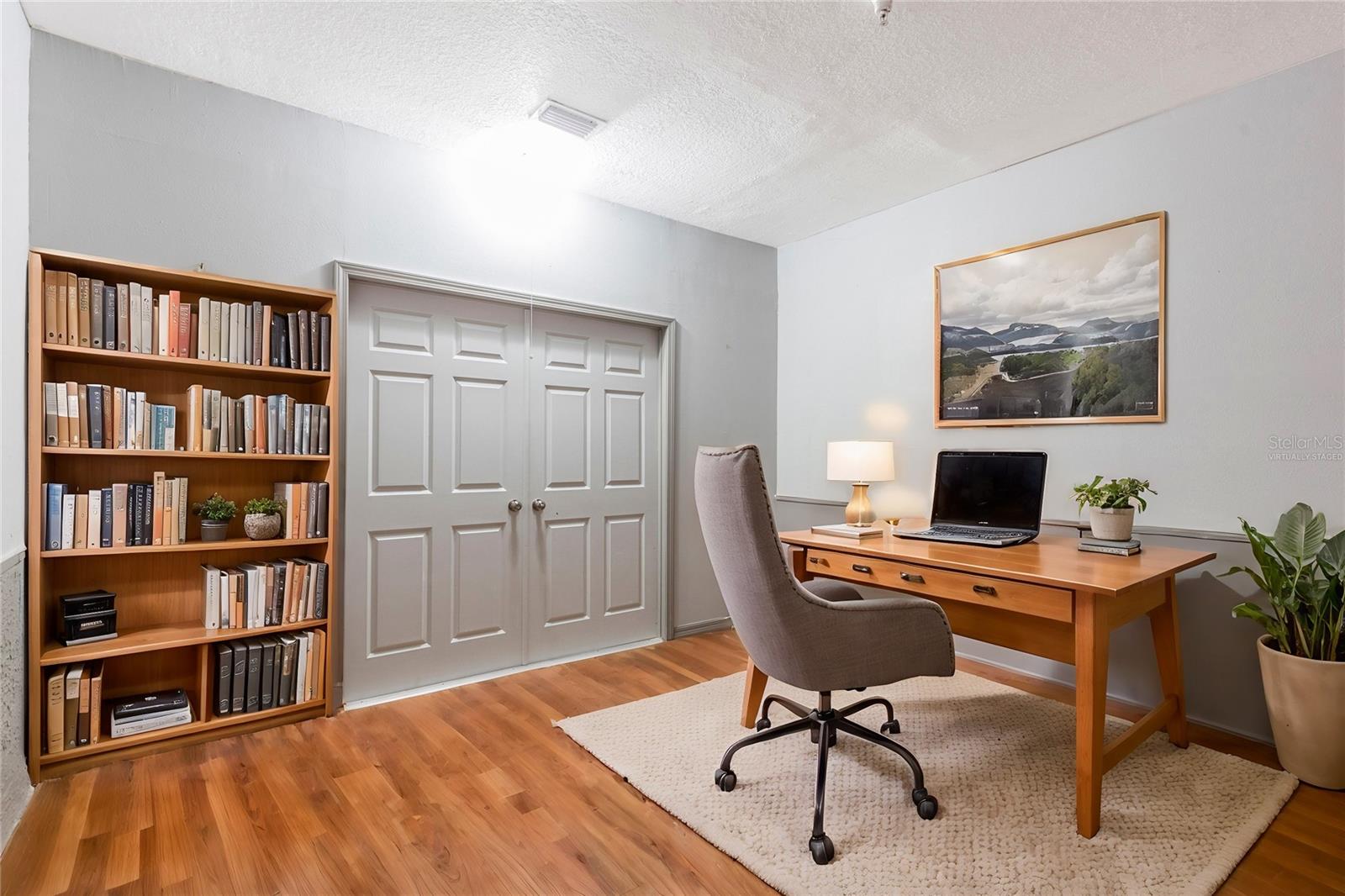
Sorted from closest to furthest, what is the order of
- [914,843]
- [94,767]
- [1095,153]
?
[914,843]
[94,767]
[1095,153]

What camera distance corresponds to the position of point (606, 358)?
12.0 ft

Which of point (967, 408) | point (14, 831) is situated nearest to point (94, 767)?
point (14, 831)

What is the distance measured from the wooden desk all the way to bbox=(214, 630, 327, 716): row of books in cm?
172

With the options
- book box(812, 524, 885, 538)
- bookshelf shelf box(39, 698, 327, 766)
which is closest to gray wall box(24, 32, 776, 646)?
book box(812, 524, 885, 538)

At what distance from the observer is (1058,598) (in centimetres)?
187

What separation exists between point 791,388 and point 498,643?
2.37 m

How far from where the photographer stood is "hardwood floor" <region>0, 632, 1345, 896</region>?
5.47 ft

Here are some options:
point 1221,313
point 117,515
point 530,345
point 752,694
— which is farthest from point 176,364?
point 1221,313

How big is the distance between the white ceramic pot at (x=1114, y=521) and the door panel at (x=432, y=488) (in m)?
2.50

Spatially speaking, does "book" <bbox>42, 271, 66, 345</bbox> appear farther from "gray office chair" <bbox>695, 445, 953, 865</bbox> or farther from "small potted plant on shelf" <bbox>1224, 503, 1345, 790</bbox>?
"small potted plant on shelf" <bbox>1224, 503, 1345, 790</bbox>

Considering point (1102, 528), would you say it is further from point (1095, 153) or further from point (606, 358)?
point (606, 358)

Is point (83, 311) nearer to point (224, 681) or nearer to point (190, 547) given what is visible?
point (190, 547)

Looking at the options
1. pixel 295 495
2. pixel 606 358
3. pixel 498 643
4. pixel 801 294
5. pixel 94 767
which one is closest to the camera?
pixel 94 767

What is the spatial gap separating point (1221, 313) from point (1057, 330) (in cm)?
59
